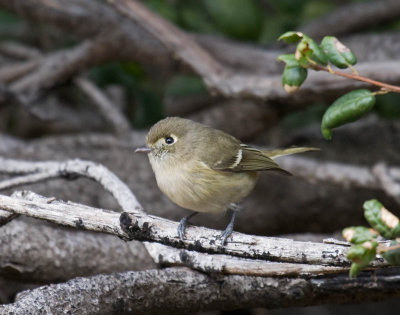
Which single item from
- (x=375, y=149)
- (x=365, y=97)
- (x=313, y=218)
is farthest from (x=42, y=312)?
(x=375, y=149)

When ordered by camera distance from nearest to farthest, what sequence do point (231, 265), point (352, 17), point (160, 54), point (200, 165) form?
point (231, 265) < point (200, 165) < point (160, 54) < point (352, 17)

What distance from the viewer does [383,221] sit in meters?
1.70

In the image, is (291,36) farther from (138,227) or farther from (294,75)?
(138,227)

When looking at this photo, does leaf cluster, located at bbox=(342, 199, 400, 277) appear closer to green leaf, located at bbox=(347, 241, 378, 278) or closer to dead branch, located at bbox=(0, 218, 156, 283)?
green leaf, located at bbox=(347, 241, 378, 278)

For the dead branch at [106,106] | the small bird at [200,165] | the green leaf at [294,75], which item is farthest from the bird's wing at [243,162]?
the dead branch at [106,106]

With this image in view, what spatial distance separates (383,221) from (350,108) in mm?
519

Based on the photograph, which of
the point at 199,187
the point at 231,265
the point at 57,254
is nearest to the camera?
the point at 231,265

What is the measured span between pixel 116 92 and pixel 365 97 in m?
4.19

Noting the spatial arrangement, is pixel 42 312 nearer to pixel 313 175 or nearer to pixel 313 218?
pixel 313 175

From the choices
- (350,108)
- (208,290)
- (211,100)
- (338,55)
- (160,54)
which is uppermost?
(211,100)

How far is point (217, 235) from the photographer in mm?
2463

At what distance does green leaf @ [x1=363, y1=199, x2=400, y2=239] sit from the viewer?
5.53 feet

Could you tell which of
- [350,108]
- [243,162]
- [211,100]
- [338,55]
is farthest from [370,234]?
[211,100]

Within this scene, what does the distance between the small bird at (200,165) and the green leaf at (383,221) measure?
4.22ft
